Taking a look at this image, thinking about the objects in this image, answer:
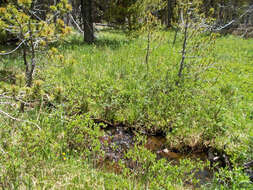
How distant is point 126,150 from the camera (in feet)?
10.0

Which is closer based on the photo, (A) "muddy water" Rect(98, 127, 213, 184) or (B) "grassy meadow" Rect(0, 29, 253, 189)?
(B) "grassy meadow" Rect(0, 29, 253, 189)

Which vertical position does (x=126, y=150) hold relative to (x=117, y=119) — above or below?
below

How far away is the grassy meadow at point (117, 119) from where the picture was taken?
2.02 m

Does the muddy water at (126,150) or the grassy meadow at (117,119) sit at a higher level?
the grassy meadow at (117,119)

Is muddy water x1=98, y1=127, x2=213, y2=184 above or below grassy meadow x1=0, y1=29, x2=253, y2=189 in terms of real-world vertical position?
below

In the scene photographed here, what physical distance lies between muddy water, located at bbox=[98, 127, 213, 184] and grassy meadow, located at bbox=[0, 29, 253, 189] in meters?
0.11

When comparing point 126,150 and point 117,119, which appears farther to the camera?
point 117,119

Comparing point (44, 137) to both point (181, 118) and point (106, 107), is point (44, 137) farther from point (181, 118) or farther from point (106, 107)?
point (181, 118)

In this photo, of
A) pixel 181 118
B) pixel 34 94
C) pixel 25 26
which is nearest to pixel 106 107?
pixel 181 118

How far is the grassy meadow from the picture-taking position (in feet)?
6.61

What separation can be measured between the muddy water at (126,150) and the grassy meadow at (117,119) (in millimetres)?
107

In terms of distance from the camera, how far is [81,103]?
3.71 metres

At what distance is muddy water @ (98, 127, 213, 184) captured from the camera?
267 cm

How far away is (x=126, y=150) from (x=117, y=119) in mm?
732
